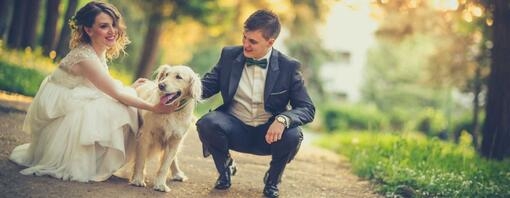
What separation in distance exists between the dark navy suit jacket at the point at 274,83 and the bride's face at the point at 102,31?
3.30 ft

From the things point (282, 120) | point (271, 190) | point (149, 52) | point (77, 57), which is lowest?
point (149, 52)

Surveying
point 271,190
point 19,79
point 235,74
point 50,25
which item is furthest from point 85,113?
point 50,25

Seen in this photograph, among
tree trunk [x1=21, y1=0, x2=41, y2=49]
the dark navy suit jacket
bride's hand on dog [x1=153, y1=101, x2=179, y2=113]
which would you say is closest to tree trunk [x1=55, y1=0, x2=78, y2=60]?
tree trunk [x1=21, y1=0, x2=41, y2=49]

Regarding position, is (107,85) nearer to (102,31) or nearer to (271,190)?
(102,31)

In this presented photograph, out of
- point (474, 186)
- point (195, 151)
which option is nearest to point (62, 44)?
point (195, 151)

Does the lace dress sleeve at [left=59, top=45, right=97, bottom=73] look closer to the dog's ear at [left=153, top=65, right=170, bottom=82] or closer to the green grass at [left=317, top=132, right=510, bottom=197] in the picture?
the dog's ear at [left=153, top=65, right=170, bottom=82]

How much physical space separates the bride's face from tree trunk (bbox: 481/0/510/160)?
681cm

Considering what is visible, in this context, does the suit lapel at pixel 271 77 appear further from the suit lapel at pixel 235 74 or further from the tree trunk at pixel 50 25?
the tree trunk at pixel 50 25

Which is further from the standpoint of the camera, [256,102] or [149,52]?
[149,52]

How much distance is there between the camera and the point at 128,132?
589 centimetres

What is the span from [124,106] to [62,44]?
10.4 meters

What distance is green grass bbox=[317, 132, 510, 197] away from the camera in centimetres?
700

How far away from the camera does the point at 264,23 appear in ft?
19.4

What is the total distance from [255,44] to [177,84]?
0.88 metres
